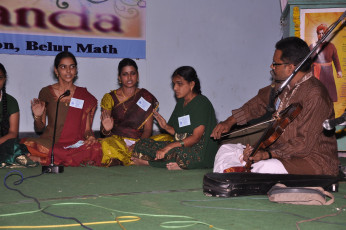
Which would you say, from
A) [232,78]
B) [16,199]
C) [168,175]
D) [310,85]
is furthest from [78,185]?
[232,78]

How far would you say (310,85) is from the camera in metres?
3.34

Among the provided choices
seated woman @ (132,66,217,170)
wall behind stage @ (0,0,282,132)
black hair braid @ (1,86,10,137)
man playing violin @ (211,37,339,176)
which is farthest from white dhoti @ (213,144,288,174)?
wall behind stage @ (0,0,282,132)

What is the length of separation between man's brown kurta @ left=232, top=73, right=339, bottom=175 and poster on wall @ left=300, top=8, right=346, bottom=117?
1.67 metres

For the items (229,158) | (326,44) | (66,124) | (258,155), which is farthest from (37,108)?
(326,44)

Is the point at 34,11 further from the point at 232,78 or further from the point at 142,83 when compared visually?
the point at 232,78

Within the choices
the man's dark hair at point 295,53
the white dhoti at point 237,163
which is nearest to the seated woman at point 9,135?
the white dhoti at point 237,163

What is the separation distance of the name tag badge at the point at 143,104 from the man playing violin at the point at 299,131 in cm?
192

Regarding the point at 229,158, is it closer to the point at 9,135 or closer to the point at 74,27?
the point at 9,135

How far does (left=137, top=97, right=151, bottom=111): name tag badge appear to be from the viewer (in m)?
5.20

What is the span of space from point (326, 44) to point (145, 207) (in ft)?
10.7

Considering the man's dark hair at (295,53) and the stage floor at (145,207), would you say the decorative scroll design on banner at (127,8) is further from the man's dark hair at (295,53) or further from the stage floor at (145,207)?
the man's dark hair at (295,53)

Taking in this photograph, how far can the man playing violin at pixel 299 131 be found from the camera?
3221mm

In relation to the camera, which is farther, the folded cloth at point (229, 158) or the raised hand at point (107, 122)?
the raised hand at point (107, 122)

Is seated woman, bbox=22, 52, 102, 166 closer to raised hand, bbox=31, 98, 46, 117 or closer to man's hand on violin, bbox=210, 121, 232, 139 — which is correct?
raised hand, bbox=31, 98, 46, 117
